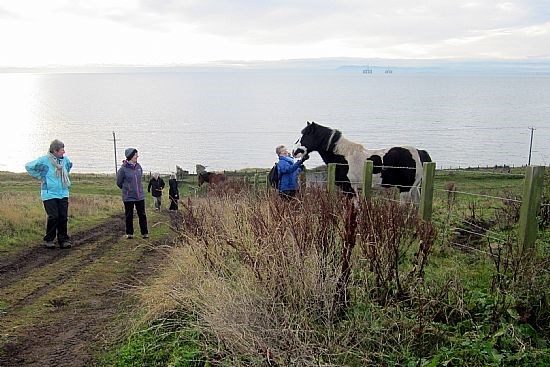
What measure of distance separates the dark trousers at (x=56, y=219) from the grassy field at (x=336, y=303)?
152 inches

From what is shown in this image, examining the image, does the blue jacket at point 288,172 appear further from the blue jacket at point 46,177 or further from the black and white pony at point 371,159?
the blue jacket at point 46,177

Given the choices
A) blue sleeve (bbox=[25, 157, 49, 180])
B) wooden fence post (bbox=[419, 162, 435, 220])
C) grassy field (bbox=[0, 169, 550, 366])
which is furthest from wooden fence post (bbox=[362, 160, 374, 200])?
blue sleeve (bbox=[25, 157, 49, 180])

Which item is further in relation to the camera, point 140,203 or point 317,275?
point 140,203

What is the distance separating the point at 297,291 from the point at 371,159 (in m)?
4.78

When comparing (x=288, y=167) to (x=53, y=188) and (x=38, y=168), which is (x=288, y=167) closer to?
(x=53, y=188)

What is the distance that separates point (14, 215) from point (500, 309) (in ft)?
30.6

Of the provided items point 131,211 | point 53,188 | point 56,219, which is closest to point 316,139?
point 131,211

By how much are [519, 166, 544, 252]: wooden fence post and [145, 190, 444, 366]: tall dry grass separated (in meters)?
1.11

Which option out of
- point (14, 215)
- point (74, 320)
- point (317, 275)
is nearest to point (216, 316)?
point (317, 275)

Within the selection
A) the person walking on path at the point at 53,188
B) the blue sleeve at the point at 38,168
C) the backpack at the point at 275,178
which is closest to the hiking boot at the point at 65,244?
the person walking on path at the point at 53,188

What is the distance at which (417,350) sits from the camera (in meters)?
3.57

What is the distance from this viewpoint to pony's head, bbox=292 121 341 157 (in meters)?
8.90

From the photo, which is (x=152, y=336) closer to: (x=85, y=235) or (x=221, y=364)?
(x=221, y=364)

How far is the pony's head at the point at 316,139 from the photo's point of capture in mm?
8898
